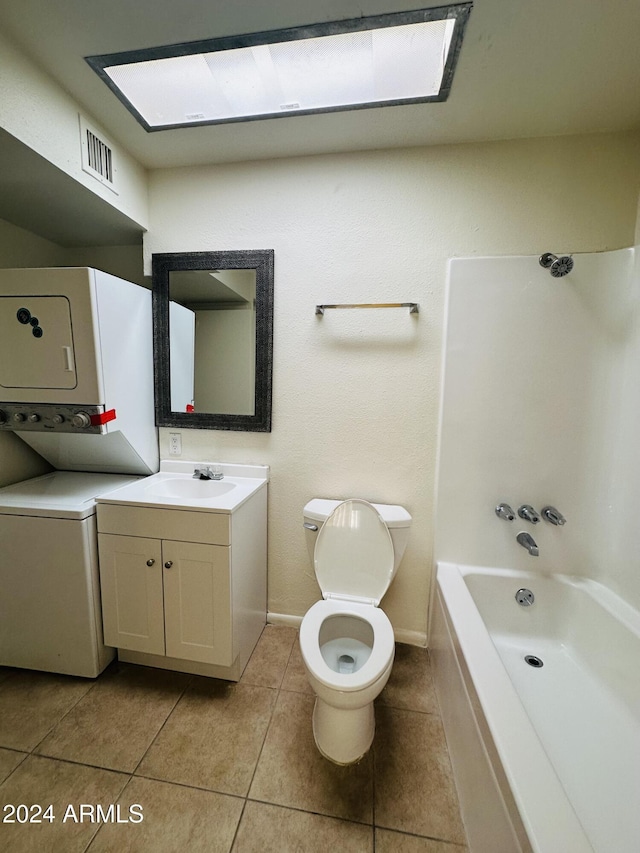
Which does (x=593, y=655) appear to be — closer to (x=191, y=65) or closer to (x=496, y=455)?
(x=496, y=455)

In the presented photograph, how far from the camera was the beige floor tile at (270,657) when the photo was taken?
1.55m

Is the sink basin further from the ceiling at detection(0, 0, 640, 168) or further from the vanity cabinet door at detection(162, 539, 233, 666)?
the ceiling at detection(0, 0, 640, 168)

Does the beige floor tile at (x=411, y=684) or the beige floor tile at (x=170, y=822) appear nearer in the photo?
the beige floor tile at (x=170, y=822)

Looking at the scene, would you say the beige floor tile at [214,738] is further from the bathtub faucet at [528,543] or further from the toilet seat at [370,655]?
the bathtub faucet at [528,543]

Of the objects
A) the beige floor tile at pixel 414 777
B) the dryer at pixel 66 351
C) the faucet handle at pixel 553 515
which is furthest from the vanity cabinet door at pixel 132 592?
the faucet handle at pixel 553 515

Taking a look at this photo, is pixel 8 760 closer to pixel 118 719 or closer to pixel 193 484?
pixel 118 719

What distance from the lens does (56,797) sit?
1.09m

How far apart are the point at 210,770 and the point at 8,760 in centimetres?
73

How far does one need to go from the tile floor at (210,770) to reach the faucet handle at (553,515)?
3.10 ft

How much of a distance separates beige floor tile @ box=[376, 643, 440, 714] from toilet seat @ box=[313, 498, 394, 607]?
433 mm

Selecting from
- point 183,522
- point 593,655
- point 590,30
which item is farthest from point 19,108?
point 593,655

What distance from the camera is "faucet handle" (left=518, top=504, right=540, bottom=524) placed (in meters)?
1.50

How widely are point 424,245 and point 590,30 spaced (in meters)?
0.73

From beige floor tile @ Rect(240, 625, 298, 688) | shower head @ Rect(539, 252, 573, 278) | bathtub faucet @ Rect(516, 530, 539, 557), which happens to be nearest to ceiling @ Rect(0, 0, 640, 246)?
shower head @ Rect(539, 252, 573, 278)
